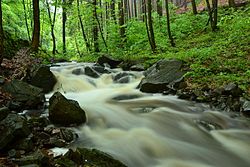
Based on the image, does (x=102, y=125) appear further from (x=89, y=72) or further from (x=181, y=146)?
(x=89, y=72)

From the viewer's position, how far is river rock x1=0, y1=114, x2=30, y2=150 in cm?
462

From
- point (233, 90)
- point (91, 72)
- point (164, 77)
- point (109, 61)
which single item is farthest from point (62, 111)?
point (109, 61)

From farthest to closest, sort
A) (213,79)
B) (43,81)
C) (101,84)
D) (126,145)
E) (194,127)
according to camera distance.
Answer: (101,84) < (43,81) < (213,79) < (194,127) < (126,145)

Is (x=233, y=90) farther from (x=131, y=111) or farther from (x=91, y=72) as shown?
(x=91, y=72)

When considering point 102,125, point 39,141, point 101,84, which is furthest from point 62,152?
point 101,84

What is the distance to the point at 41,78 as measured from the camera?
9008 millimetres

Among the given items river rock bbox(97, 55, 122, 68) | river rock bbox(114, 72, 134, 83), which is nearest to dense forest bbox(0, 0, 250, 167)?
river rock bbox(114, 72, 134, 83)

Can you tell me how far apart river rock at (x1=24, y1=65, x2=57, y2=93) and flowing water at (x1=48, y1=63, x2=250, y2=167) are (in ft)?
2.46

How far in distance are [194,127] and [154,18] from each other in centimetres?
1578

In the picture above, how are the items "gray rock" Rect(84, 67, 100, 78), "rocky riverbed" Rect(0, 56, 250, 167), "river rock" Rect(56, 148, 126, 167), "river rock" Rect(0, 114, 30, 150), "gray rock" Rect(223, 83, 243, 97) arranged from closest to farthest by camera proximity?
"river rock" Rect(56, 148, 126, 167), "rocky riverbed" Rect(0, 56, 250, 167), "river rock" Rect(0, 114, 30, 150), "gray rock" Rect(223, 83, 243, 97), "gray rock" Rect(84, 67, 100, 78)

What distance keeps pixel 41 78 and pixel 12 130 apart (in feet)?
14.5

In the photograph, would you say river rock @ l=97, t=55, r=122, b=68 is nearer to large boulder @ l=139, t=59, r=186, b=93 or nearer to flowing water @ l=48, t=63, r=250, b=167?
large boulder @ l=139, t=59, r=186, b=93

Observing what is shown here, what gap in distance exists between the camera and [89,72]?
466 inches

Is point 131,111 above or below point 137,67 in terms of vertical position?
below
